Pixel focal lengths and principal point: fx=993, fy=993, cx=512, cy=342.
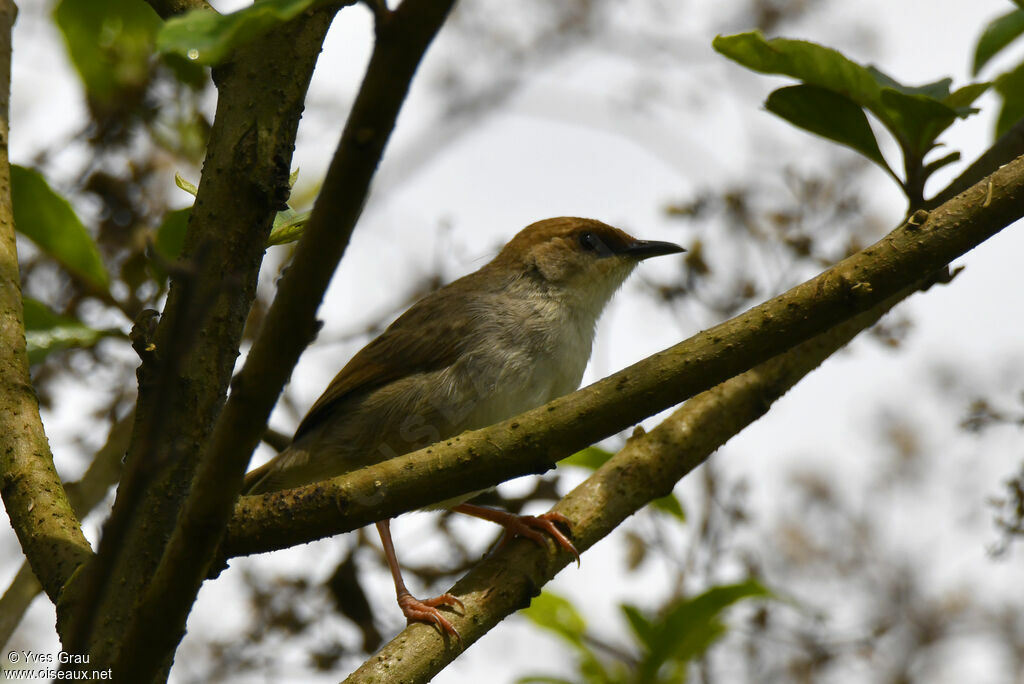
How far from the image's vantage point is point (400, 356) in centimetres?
473

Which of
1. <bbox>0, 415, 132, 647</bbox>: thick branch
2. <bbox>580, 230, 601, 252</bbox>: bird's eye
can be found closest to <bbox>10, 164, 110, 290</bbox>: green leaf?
<bbox>0, 415, 132, 647</bbox>: thick branch

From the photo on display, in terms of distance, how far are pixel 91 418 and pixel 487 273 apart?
220 centimetres

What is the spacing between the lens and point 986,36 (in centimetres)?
344

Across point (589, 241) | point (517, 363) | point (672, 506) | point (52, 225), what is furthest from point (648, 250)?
point (52, 225)

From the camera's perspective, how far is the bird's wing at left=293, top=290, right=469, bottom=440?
15.2 ft

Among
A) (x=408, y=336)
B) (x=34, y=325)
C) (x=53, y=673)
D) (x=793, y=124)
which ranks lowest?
(x=53, y=673)

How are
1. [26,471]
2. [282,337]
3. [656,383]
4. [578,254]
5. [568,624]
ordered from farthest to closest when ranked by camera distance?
[578,254], [568,624], [26,471], [656,383], [282,337]

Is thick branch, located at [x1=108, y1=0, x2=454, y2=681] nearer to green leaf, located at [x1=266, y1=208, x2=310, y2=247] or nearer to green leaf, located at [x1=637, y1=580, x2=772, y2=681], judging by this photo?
green leaf, located at [x1=266, y1=208, x2=310, y2=247]

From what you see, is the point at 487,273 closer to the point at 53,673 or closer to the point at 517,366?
the point at 517,366

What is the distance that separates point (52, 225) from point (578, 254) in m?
2.65

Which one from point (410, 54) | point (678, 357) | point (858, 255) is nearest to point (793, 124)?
point (858, 255)

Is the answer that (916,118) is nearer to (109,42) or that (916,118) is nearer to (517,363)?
(517,363)

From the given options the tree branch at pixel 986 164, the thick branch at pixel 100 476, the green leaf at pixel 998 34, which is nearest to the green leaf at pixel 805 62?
the tree branch at pixel 986 164

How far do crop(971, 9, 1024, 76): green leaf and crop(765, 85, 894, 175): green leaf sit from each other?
2.03 ft
